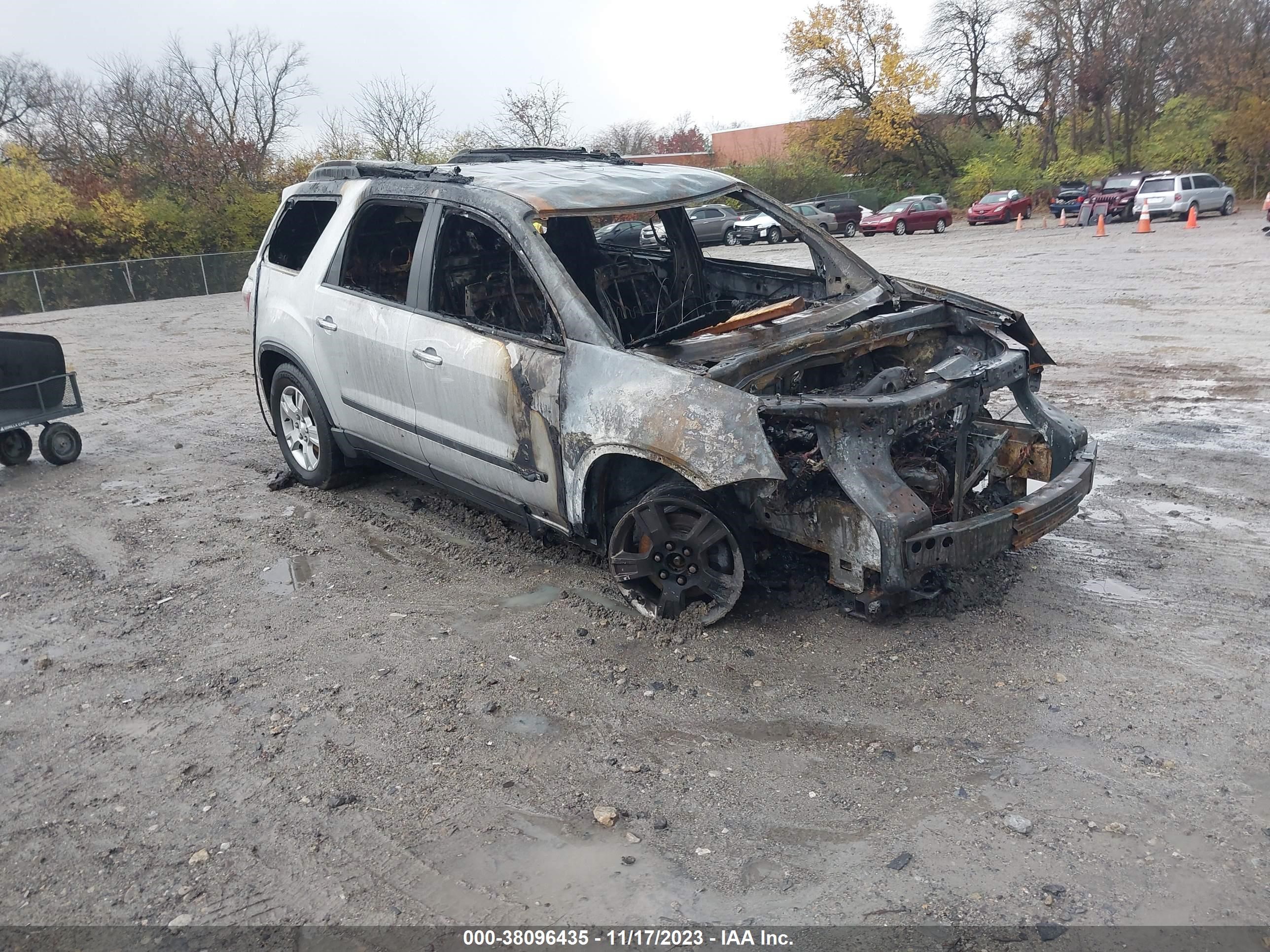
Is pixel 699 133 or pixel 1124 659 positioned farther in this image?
pixel 699 133

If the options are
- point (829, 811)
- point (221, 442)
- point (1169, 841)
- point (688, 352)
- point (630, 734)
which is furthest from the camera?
point (221, 442)

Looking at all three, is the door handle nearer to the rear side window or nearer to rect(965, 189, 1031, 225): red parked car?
the rear side window

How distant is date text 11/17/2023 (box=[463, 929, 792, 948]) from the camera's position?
2629mm

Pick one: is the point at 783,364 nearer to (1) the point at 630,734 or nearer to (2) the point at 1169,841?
(1) the point at 630,734

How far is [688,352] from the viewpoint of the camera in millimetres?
4414

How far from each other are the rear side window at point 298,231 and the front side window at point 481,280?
1.28 meters

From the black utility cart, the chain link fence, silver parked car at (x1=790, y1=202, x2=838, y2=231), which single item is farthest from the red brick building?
the black utility cart

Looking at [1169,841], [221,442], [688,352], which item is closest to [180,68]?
[221,442]

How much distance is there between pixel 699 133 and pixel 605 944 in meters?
66.3

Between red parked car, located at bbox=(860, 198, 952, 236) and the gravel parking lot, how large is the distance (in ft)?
94.7

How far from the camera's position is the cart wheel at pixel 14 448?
752cm

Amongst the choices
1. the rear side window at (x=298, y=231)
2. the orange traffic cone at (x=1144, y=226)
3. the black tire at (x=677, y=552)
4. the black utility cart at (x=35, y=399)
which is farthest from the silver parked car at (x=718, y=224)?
the black tire at (x=677, y=552)

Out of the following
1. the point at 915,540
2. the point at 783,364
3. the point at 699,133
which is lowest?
the point at 915,540

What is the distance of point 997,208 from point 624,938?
3624 cm
